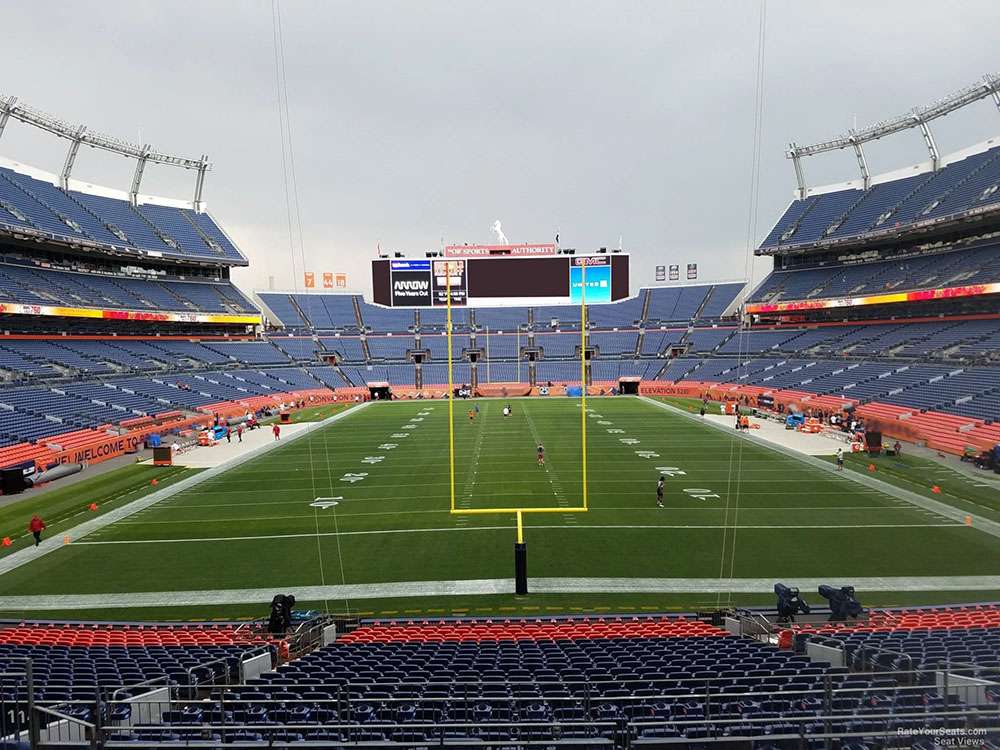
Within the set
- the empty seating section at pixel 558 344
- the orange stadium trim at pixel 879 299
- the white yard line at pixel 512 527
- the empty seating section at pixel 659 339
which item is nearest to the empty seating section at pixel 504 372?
the empty seating section at pixel 558 344

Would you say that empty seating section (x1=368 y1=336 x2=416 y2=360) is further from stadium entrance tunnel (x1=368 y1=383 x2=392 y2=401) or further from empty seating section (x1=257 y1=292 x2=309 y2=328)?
empty seating section (x1=257 y1=292 x2=309 y2=328)

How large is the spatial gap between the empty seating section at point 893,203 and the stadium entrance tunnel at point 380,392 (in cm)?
4210

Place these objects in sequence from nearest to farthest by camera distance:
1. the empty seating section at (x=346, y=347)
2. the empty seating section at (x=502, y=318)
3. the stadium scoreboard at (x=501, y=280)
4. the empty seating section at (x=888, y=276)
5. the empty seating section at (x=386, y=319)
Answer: the stadium scoreboard at (x=501, y=280) → the empty seating section at (x=888, y=276) → the empty seating section at (x=346, y=347) → the empty seating section at (x=386, y=319) → the empty seating section at (x=502, y=318)

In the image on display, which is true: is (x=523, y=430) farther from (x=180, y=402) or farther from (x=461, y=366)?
(x=461, y=366)

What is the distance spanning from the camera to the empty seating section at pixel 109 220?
139 feet

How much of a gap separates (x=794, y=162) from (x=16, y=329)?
7061 cm

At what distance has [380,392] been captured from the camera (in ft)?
196

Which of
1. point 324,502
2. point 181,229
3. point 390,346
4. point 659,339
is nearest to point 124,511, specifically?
point 324,502

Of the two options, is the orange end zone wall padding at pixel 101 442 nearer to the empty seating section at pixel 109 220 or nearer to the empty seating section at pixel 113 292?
the empty seating section at pixel 113 292

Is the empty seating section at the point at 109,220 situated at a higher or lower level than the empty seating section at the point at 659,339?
higher

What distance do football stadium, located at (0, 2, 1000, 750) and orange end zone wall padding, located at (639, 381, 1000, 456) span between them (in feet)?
0.70

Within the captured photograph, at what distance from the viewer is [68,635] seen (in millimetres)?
10469

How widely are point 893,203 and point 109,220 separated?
69.5m

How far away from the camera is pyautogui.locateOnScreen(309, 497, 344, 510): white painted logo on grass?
2002cm
